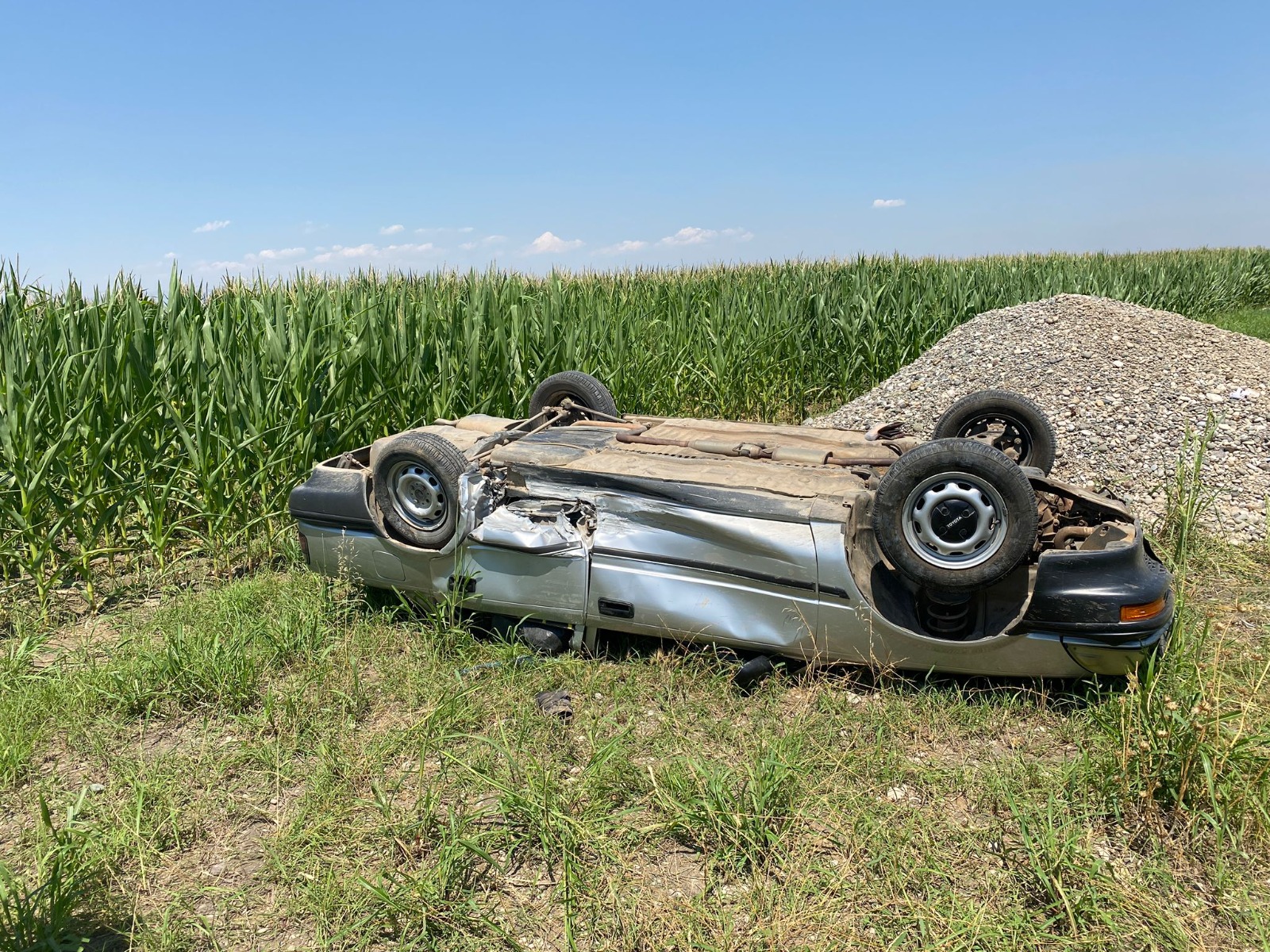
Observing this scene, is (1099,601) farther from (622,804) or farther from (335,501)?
(335,501)

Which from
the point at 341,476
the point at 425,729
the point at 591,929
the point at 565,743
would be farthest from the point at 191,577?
the point at 591,929

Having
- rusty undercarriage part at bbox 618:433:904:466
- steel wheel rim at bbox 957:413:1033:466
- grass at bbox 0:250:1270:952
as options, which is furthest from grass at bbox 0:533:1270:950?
steel wheel rim at bbox 957:413:1033:466

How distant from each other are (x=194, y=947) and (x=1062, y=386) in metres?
8.34

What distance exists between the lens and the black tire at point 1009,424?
5.30 meters

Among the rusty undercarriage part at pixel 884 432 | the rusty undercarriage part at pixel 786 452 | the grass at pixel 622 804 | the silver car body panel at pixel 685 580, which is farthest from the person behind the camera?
the rusty undercarriage part at pixel 884 432

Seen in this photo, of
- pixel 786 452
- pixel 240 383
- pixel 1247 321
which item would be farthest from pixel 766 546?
pixel 1247 321

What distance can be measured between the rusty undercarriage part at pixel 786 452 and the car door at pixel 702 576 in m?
0.82

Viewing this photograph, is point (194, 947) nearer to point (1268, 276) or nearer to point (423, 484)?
point (423, 484)

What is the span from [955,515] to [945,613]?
0.59 meters

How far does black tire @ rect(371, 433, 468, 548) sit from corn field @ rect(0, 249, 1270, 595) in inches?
66.5

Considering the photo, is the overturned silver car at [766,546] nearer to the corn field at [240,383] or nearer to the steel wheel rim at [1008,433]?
the steel wheel rim at [1008,433]

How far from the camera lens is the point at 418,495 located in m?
4.42

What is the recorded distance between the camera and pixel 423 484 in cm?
434

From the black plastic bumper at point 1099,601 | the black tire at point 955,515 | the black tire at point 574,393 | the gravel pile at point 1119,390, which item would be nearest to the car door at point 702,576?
the black tire at point 955,515
